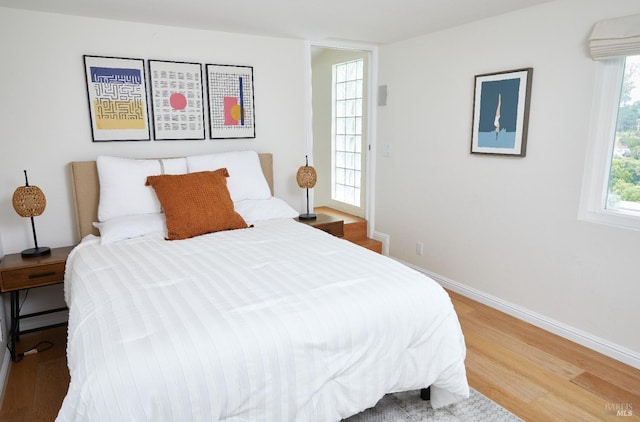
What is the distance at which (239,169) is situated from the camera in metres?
3.24

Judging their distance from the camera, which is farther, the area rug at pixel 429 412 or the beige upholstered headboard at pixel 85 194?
the beige upholstered headboard at pixel 85 194

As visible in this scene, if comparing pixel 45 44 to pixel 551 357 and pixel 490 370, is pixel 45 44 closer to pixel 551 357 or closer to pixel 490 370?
pixel 490 370

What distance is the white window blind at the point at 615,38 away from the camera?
2.15 m

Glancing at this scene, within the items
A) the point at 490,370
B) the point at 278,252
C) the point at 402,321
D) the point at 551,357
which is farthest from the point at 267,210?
the point at 551,357

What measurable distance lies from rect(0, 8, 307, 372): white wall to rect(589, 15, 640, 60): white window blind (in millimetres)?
2514

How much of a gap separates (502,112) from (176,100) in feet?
8.08

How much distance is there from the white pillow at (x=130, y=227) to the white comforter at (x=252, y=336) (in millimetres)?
325

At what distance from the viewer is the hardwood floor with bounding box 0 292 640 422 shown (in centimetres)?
204

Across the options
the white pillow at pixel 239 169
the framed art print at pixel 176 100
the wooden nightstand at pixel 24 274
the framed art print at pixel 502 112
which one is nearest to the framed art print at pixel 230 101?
the framed art print at pixel 176 100

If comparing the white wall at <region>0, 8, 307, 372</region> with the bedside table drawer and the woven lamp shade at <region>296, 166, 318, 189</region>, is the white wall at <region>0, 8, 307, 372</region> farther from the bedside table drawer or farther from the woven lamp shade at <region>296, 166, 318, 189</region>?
the woven lamp shade at <region>296, 166, 318, 189</region>

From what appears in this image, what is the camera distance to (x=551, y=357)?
8.21ft

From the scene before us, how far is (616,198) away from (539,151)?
53 cm

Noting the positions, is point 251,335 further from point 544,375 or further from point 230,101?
point 230,101

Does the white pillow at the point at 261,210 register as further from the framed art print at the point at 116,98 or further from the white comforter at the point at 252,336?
the framed art print at the point at 116,98
